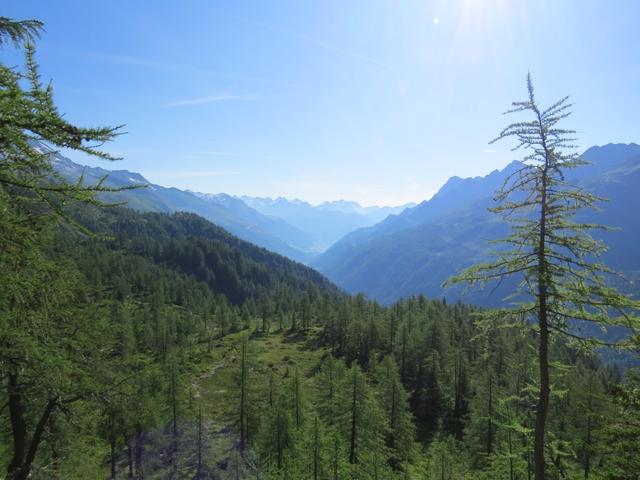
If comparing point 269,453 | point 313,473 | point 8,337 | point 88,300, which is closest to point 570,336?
point 8,337

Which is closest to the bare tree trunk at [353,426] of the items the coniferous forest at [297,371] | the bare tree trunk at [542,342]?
the coniferous forest at [297,371]

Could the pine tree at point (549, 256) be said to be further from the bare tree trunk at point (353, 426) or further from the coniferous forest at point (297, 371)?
the bare tree trunk at point (353, 426)

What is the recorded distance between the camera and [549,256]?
12.1 metres

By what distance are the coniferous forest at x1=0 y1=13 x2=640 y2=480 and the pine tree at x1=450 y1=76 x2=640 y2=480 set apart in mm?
67

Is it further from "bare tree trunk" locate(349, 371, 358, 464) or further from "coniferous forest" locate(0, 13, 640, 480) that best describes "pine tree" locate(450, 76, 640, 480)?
"bare tree trunk" locate(349, 371, 358, 464)

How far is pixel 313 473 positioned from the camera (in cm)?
3216

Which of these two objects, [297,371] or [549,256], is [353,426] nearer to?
[297,371]

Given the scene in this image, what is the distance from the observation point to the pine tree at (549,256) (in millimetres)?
11391

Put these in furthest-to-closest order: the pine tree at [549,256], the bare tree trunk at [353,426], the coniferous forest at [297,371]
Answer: the bare tree trunk at [353,426]
the pine tree at [549,256]
the coniferous forest at [297,371]

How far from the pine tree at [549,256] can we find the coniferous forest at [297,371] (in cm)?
7

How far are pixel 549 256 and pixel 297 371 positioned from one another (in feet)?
127

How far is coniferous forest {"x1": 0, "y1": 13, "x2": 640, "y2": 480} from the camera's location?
285 inches

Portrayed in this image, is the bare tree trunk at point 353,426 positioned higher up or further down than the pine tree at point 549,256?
further down

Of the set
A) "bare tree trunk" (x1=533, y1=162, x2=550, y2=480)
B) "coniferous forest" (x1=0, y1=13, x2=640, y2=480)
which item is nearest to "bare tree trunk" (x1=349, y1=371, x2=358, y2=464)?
"coniferous forest" (x1=0, y1=13, x2=640, y2=480)
